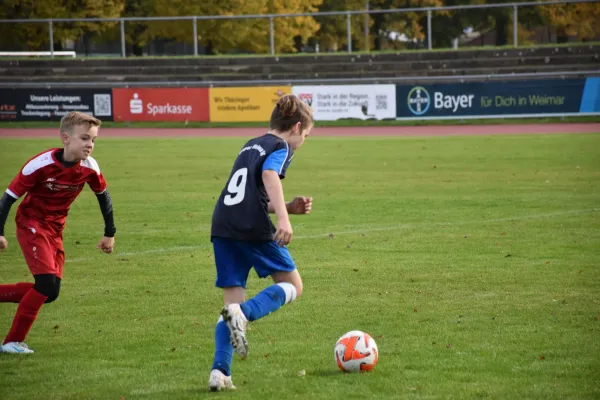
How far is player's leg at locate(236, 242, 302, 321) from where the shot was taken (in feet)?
18.1

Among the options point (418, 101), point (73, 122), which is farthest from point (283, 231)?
point (418, 101)

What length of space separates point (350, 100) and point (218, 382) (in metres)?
30.2

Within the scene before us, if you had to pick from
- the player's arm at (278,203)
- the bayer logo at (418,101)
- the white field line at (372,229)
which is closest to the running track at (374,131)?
the bayer logo at (418,101)

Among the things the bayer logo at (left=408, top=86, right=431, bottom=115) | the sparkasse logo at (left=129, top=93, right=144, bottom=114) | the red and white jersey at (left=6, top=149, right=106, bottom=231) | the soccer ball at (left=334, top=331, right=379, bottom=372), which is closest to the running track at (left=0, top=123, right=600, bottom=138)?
the bayer logo at (left=408, top=86, right=431, bottom=115)

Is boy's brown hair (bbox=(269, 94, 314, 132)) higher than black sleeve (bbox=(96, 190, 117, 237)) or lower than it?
higher

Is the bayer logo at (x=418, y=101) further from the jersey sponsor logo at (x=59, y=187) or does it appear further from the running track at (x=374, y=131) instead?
the jersey sponsor logo at (x=59, y=187)

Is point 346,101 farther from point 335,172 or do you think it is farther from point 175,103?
point 335,172

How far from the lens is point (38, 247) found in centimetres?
670

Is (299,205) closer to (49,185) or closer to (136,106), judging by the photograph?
(49,185)

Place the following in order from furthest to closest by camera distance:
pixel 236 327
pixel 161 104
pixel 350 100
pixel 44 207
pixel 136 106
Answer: pixel 136 106 < pixel 161 104 < pixel 350 100 < pixel 44 207 < pixel 236 327

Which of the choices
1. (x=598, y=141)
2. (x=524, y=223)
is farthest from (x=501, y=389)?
(x=598, y=141)

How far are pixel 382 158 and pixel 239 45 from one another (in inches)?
1011

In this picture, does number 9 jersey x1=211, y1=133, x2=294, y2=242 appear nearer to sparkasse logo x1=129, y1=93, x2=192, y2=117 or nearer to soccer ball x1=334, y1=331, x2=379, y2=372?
soccer ball x1=334, y1=331, x2=379, y2=372

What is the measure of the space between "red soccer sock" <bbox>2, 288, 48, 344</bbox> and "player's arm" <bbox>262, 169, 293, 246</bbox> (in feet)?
7.19
